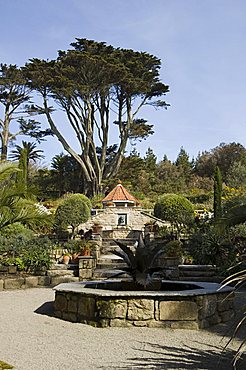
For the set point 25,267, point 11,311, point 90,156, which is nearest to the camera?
point 11,311

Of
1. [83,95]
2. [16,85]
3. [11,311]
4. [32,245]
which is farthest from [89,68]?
[11,311]

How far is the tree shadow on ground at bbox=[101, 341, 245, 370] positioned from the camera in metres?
4.43

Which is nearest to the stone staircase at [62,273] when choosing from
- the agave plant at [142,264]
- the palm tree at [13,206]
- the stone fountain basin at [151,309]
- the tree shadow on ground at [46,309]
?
the palm tree at [13,206]

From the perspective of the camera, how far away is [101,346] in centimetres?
540

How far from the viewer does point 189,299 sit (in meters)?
6.41

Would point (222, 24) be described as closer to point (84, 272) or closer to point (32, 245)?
point (84, 272)

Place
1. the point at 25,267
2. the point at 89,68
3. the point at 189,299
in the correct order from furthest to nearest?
the point at 89,68 → the point at 25,267 → the point at 189,299

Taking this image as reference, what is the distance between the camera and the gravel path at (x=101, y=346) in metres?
4.58

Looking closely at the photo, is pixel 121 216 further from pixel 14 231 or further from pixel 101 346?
pixel 101 346

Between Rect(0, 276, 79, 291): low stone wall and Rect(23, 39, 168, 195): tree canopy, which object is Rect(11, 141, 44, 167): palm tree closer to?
Rect(23, 39, 168, 195): tree canopy

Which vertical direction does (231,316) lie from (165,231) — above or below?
below

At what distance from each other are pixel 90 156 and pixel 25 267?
18686 mm

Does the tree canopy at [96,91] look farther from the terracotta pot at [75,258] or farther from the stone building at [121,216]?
the terracotta pot at [75,258]

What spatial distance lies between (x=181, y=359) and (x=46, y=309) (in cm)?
368
